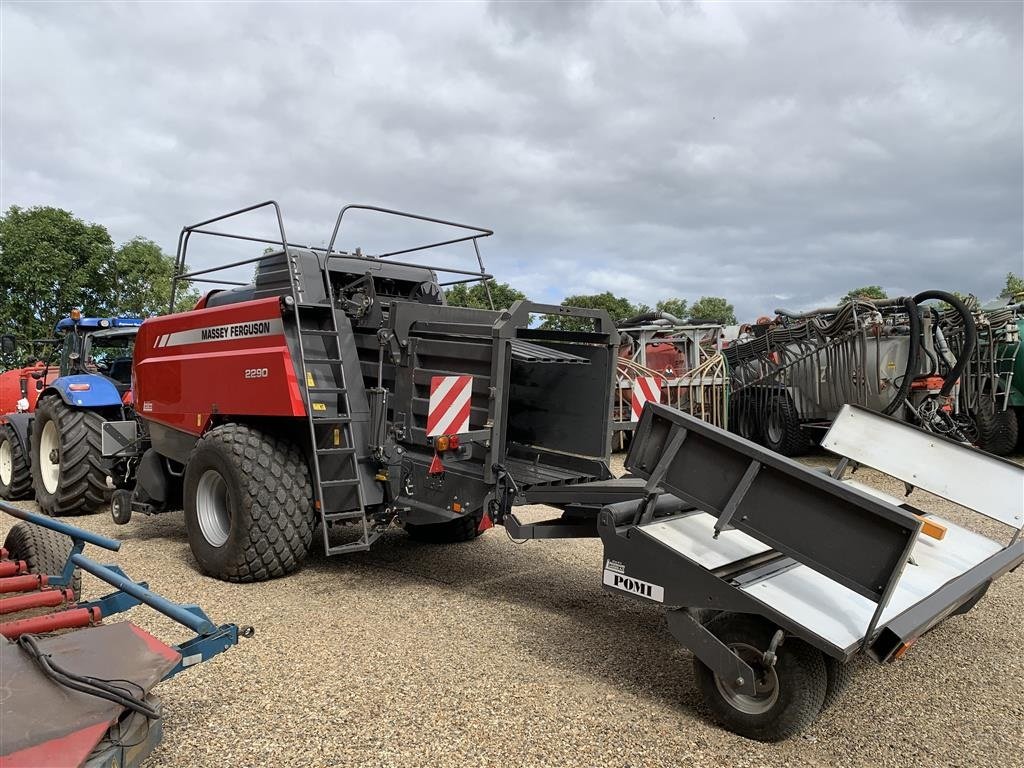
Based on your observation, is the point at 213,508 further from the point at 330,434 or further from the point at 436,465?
the point at 436,465

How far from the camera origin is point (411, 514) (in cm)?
469

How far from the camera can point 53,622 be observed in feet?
8.16

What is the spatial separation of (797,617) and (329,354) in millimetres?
3274

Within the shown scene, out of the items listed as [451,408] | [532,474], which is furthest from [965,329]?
[451,408]

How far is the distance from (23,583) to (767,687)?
2.95 m

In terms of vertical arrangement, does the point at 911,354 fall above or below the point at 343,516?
above

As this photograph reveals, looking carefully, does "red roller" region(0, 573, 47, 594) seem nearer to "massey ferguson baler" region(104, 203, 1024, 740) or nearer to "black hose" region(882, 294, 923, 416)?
"massey ferguson baler" region(104, 203, 1024, 740)

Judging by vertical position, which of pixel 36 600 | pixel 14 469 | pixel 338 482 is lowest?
pixel 14 469

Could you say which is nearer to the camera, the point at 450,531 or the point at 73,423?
the point at 450,531

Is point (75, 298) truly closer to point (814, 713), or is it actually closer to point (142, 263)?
point (142, 263)

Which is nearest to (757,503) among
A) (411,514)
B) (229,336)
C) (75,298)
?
(411,514)

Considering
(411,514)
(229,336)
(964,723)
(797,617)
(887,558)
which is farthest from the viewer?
(229,336)

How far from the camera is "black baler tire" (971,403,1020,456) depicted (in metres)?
10.5

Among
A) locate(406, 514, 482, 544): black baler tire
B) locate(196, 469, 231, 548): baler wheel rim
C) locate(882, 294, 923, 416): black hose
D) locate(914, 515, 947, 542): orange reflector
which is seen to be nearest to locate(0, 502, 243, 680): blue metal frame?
locate(196, 469, 231, 548): baler wheel rim
